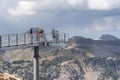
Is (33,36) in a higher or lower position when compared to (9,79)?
higher

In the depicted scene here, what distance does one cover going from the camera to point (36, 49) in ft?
236

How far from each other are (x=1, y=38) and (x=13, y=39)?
7.33 feet

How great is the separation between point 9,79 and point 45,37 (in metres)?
10.4

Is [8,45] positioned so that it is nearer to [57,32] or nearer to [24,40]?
[24,40]

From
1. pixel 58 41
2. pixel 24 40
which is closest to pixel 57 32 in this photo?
pixel 58 41

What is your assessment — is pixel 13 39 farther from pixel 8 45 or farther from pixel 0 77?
pixel 0 77

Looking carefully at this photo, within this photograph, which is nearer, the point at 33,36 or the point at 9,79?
the point at 9,79

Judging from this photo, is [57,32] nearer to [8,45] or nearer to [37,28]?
[37,28]

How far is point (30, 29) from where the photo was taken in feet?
234

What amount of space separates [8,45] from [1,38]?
1.80 meters

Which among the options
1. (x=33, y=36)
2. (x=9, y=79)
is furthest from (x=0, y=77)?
(x=33, y=36)

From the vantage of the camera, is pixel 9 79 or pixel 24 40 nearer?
pixel 9 79

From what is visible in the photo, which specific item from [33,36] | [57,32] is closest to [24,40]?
[33,36]

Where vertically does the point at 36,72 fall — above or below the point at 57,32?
below
